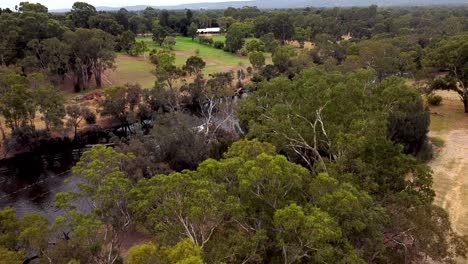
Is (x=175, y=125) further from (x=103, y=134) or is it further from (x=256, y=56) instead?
(x=256, y=56)

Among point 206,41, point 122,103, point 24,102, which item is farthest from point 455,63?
point 206,41

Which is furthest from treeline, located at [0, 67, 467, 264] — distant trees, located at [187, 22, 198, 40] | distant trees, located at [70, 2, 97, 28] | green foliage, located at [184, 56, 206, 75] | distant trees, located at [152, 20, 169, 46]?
distant trees, located at [187, 22, 198, 40]

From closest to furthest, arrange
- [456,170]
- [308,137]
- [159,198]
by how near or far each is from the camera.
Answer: [159,198], [308,137], [456,170]

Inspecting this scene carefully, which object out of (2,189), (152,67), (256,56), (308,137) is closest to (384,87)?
(308,137)

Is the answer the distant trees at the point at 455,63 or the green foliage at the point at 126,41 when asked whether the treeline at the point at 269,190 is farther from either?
the green foliage at the point at 126,41

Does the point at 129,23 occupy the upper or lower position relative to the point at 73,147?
upper

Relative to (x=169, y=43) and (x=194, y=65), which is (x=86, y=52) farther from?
(x=169, y=43)

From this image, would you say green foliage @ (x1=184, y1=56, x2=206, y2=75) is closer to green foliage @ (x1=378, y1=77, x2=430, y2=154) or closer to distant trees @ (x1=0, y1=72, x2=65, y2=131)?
distant trees @ (x1=0, y1=72, x2=65, y2=131)

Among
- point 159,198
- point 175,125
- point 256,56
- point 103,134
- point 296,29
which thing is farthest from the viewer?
point 296,29
